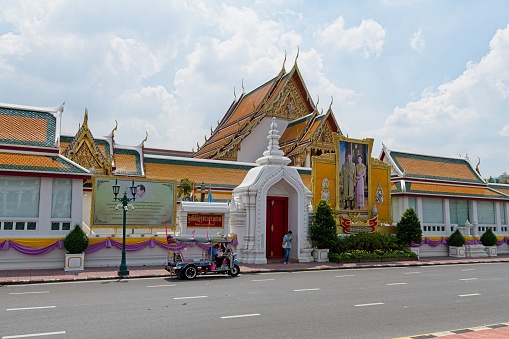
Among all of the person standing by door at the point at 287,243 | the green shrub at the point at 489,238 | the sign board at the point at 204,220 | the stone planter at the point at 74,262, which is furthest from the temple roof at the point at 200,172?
the green shrub at the point at 489,238

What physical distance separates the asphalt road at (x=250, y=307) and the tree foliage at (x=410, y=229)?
27.2 ft

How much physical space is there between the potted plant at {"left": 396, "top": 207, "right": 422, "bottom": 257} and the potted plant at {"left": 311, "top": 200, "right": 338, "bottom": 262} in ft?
15.1

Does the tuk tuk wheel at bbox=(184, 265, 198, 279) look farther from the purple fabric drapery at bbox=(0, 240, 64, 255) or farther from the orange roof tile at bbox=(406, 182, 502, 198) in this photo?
the orange roof tile at bbox=(406, 182, 502, 198)

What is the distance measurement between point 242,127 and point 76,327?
27632 millimetres

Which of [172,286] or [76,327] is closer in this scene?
[76,327]

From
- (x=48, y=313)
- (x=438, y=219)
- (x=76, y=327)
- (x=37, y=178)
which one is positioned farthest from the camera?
(x=438, y=219)

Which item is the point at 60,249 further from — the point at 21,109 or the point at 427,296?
the point at 427,296

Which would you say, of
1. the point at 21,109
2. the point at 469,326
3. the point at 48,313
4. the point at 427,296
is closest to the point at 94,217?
the point at 21,109

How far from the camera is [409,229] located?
22531 millimetres

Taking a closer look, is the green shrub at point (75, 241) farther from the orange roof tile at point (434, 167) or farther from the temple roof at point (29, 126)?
the orange roof tile at point (434, 167)

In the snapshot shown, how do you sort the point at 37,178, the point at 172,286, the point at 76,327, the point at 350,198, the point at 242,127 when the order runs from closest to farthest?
the point at 76,327 → the point at 172,286 → the point at 37,178 → the point at 350,198 → the point at 242,127

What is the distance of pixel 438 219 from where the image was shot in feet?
84.2

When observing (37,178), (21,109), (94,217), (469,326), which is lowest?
(469,326)

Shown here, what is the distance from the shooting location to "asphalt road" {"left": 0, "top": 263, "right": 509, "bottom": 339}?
284 inches
